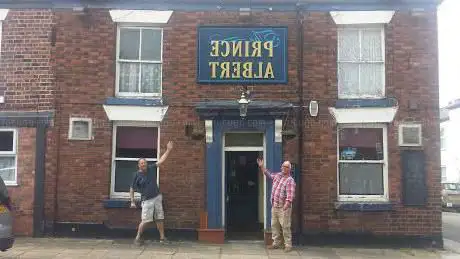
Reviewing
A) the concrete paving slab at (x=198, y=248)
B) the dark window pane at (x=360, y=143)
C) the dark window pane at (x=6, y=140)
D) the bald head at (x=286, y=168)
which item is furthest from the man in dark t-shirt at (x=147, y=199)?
the dark window pane at (x=360, y=143)

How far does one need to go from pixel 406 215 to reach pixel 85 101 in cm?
735

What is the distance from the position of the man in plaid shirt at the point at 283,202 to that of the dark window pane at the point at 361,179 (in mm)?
1648

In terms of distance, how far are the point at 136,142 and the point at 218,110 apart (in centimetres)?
200

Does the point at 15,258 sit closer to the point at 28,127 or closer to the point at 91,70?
the point at 28,127

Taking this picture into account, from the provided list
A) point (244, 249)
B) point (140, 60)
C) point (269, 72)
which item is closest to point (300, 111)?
point (269, 72)

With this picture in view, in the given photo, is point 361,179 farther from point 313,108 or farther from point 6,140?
point 6,140

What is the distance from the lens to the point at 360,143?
11.2 meters

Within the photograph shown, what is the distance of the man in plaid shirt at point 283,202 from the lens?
393 inches

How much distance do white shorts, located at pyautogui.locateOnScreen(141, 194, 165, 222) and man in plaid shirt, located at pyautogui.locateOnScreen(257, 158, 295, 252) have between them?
2.31 meters

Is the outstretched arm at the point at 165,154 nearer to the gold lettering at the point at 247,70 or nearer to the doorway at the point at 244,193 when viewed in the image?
the doorway at the point at 244,193

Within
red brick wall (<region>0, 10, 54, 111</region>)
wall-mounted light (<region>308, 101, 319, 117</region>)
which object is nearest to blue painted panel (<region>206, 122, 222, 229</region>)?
wall-mounted light (<region>308, 101, 319, 117</region>)

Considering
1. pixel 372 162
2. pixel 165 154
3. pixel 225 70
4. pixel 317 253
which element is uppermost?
pixel 225 70

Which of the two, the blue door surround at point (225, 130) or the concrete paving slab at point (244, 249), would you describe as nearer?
the concrete paving slab at point (244, 249)

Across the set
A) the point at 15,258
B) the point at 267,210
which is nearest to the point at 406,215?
the point at 267,210
